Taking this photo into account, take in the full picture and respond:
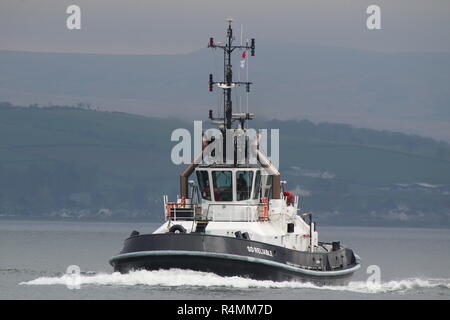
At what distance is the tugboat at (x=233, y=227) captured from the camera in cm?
5172

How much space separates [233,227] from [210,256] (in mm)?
3129

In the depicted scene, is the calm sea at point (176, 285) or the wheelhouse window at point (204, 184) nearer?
the calm sea at point (176, 285)

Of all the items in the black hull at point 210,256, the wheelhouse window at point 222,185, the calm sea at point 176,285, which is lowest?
the calm sea at point 176,285

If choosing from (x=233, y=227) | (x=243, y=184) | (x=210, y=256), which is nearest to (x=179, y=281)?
(x=210, y=256)

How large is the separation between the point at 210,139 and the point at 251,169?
2317mm

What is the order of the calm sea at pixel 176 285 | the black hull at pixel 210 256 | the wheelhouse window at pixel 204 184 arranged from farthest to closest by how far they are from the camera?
the wheelhouse window at pixel 204 184
the black hull at pixel 210 256
the calm sea at pixel 176 285

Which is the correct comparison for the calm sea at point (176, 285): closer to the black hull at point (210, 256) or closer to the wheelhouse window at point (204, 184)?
the black hull at point (210, 256)

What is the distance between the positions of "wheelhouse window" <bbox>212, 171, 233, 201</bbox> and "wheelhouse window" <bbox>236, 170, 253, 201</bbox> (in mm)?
278

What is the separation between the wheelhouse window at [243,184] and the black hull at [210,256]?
359 centimetres

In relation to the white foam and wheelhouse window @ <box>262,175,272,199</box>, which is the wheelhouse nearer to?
wheelhouse window @ <box>262,175,272,199</box>

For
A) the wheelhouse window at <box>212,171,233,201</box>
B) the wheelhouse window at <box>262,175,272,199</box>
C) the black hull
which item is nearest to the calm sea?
the black hull

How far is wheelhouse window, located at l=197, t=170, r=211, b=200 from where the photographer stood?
5628 cm

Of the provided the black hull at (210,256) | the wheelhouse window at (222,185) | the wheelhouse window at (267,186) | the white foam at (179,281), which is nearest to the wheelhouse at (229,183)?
the wheelhouse window at (222,185)
